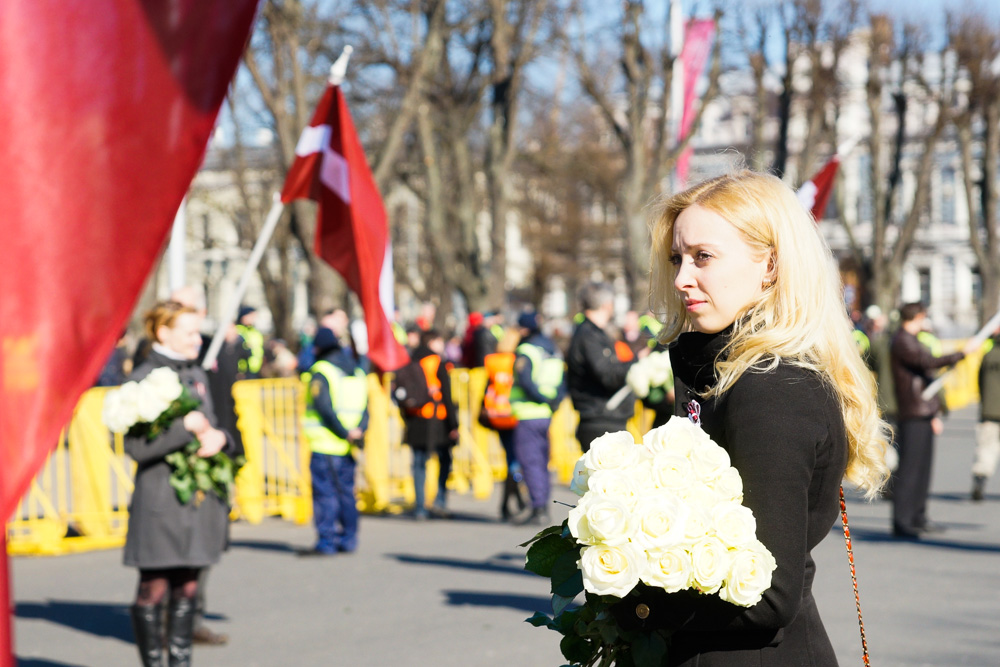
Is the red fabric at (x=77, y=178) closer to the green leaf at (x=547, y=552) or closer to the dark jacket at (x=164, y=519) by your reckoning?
the green leaf at (x=547, y=552)

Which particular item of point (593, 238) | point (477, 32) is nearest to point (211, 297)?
point (593, 238)

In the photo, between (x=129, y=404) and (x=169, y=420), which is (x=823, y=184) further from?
(x=129, y=404)

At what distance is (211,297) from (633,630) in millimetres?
67534

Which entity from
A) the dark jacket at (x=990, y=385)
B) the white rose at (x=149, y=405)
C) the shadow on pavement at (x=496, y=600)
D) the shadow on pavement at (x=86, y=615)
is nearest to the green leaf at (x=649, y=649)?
the white rose at (x=149, y=405)

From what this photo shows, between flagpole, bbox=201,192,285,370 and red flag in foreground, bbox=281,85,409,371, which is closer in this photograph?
flagpole, bbox=201,192,285,370

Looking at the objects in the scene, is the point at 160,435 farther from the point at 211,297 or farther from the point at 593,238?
the point at 211,297

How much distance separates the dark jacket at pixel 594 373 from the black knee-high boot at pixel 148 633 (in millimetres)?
4587

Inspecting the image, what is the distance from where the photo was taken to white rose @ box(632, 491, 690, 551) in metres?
2.09

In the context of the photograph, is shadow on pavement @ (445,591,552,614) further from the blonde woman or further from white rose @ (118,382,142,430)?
the blonde woman

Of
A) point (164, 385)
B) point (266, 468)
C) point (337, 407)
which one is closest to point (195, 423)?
point (164, 385)

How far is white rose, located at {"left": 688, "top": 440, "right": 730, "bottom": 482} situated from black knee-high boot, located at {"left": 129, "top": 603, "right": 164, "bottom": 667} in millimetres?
4372

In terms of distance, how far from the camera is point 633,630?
2305 millimetres

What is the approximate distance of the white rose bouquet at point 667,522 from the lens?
6.87ft

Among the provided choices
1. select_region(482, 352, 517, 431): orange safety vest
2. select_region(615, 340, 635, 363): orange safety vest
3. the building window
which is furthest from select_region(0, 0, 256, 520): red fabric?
the building window
